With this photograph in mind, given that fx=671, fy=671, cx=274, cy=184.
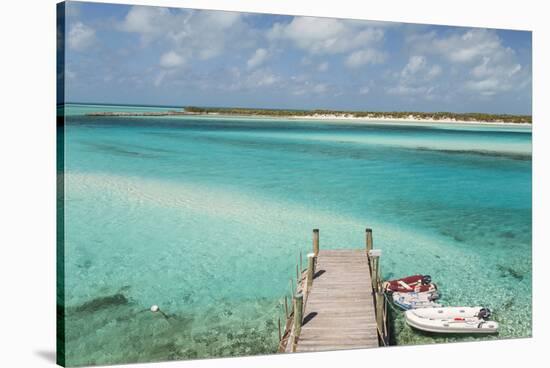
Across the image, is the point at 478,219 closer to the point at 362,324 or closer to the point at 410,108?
Answer: the point at 410,108

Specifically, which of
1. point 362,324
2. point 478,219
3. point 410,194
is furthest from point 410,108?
point 362,324

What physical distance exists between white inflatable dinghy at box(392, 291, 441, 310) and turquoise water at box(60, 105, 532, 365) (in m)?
0.27

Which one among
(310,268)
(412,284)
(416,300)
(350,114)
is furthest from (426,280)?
(350,114)

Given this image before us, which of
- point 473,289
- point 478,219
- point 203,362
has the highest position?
point 478,219

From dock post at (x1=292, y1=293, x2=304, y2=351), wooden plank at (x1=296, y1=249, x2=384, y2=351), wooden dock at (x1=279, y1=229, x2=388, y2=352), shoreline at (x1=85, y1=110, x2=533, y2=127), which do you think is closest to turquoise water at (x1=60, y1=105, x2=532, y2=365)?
shoreline at (x1=85, y1=110, x2=533, y2=127)

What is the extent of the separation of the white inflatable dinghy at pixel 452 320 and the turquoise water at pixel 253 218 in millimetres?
181

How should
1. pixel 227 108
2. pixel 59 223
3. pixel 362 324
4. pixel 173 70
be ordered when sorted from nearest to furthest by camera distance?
pixel 59 223, pixel 362 324, pixel 173 70, pixel 227 108

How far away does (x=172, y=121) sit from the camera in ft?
38.7

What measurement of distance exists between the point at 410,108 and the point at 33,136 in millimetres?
6606

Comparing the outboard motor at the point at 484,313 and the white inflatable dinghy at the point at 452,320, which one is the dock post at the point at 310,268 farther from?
the outboard motor at the point at 484,313

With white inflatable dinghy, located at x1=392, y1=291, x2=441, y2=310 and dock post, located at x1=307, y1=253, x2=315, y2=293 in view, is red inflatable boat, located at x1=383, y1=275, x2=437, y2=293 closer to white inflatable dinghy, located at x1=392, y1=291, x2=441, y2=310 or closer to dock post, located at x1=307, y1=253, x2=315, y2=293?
white inflatable dinghy, located at x1=392, y1=291, x2=441, y2=310

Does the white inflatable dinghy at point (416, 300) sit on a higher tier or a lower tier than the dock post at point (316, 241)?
lower

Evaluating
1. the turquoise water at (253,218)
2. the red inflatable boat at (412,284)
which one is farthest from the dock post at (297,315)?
the red inflatable boat at (412,284)

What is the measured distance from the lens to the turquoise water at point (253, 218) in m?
10.0
